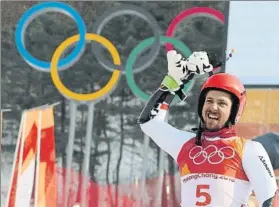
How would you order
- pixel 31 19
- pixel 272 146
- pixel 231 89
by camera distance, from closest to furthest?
pixel 231 89
pixel 272 146
pixel 31 19

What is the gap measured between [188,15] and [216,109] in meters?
2.74

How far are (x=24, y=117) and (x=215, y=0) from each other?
1793 mm

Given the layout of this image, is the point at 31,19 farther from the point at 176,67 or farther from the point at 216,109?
the point at 216,109

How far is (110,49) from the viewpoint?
237 inches

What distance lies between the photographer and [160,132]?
3561 mm

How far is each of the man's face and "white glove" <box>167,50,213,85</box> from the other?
17 centimetres

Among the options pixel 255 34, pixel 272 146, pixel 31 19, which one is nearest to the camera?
pixel 272 146

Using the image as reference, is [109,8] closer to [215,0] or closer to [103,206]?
[215,0]

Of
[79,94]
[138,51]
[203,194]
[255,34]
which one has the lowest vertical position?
[203,194]

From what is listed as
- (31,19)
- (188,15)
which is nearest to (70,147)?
(31,19)

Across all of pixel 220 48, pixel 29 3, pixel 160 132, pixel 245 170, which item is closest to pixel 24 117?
pixel 29 3

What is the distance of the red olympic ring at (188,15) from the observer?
19.4 ft

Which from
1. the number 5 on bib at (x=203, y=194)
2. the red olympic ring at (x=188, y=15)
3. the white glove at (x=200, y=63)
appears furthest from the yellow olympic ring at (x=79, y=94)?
the number 5 on bib at (x=203, y=194)

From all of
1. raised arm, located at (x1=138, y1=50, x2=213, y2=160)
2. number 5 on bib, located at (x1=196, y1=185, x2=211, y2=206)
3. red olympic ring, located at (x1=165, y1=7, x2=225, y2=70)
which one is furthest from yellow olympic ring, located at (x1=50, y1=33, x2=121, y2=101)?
number 5 on bib, located at (x1=196, y1=185, x2=211, y2=206)
